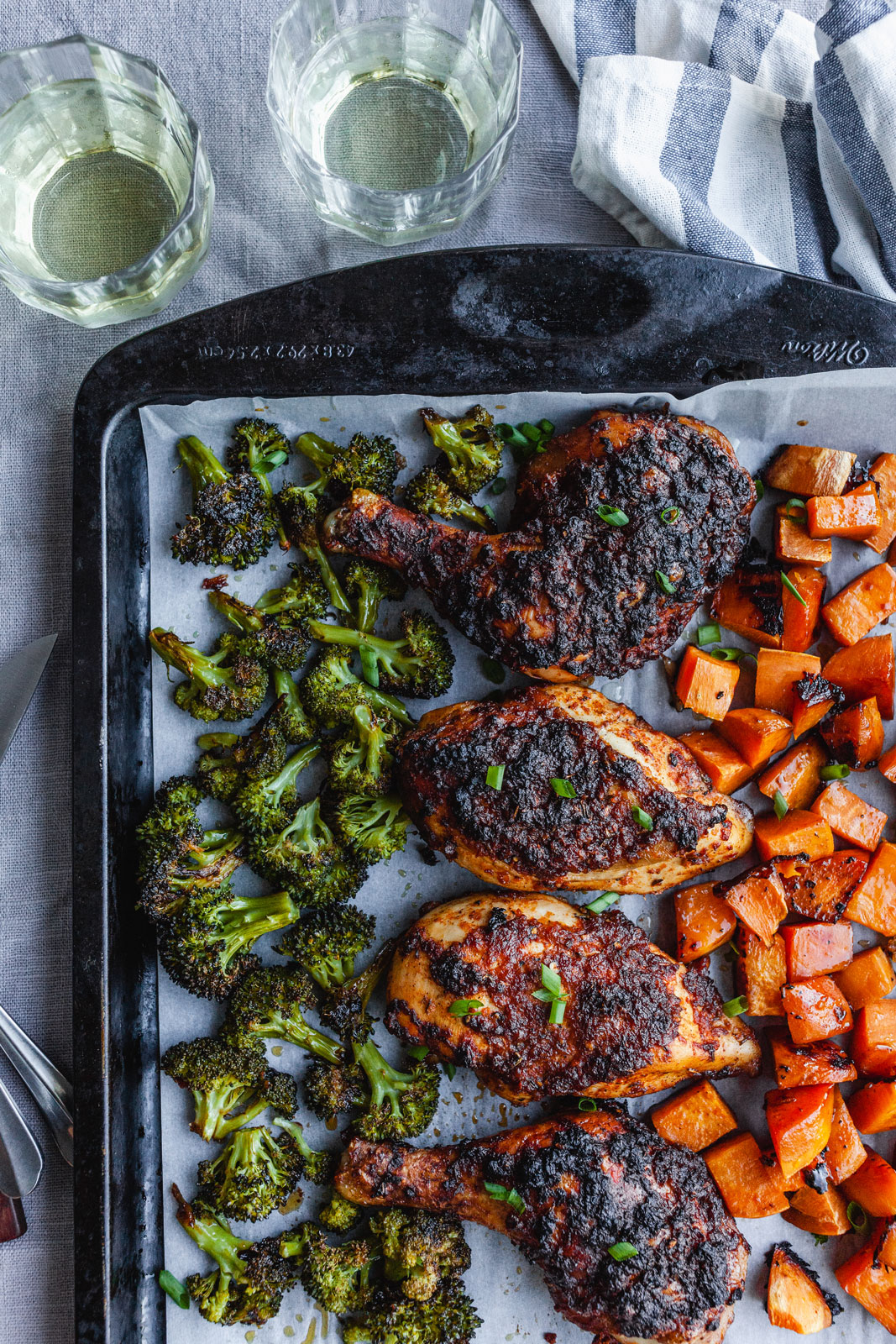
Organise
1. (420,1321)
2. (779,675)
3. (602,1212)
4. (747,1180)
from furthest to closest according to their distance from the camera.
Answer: (779,675), (747,1180), (420,1321), (602,1212)

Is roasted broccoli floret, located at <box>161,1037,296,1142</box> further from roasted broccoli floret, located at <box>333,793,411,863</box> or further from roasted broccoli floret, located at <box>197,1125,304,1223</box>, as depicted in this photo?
roasted broccoli floret, located at <box>333,793,411,863</box>

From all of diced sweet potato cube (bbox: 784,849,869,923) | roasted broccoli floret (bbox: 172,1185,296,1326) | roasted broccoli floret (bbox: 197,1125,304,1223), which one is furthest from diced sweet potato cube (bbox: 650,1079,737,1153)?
roasted broccoli floret (bbox: 172,1185,296,1326)

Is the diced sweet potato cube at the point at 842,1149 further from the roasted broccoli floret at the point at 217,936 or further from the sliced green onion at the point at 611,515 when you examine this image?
the sliced green onion at the point at 611,515

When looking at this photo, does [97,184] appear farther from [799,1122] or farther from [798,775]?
[799,1122]

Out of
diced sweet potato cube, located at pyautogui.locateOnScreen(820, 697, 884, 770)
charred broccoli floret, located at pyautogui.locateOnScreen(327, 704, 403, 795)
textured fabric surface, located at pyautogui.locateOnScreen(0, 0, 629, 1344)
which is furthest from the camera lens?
textured fabric surface, located at pyautogui.locateOnScreen(0, 0, 629, 1344)

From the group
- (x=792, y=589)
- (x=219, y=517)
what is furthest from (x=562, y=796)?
(x=219, y=517)

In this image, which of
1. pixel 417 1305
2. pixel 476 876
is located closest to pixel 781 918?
pixel 476 876
